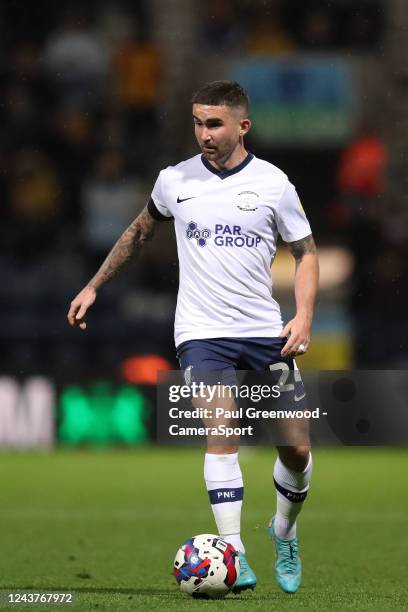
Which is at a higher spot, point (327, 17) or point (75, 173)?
point (327, 17)

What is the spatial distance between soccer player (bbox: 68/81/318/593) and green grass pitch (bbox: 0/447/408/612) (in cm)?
52

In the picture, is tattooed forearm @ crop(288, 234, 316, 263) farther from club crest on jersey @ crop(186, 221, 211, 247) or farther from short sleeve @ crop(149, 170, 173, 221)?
short sleeve @ crop(149, 170, 173, 221)

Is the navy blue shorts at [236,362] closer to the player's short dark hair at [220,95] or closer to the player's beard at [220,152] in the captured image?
the player's beard at [220,152]

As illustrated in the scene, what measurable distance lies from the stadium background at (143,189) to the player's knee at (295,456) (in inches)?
170

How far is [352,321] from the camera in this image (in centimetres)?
1489

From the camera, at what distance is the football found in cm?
595

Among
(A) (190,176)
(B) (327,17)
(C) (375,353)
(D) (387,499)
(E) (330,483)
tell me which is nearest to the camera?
(A) (190,176)

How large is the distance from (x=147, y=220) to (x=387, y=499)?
4788 mm

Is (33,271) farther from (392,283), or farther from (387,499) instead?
(387,499)

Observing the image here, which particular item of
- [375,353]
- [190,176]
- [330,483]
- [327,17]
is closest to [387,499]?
[330,483]

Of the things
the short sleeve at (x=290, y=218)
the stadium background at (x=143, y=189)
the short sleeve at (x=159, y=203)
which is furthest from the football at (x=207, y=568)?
the stadium background at (x=143, y=189)

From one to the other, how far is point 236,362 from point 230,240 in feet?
1.57

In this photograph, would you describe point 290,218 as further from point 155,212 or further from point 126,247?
point 126,247

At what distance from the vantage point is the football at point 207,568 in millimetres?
5949
